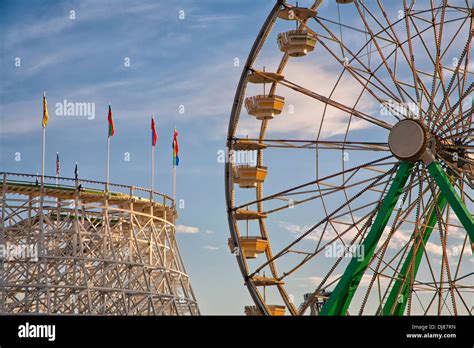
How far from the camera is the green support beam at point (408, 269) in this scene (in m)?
25.9

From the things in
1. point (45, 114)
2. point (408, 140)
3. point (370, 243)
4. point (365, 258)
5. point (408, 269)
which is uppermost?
point (45, 114)

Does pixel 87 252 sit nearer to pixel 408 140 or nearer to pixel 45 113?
pixel 45 113

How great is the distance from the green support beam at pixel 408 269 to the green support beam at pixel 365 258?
4.44 feet

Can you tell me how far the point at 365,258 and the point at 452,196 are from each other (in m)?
2.67

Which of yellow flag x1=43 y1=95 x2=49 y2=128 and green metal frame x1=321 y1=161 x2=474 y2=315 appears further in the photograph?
yellow flag x1=43 y1=95 x2=49 y2=128

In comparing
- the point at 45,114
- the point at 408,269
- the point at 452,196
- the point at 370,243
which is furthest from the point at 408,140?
the point at 45,114

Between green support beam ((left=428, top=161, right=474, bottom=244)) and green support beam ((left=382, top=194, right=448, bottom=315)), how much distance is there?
168 cm

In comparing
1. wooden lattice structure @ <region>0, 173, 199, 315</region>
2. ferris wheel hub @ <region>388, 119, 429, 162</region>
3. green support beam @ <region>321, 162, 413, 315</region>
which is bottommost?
green support beam @ <region>321, 162, 413, 315</region>

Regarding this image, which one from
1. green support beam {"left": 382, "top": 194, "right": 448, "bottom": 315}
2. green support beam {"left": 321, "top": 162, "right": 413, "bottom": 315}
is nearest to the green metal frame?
green support beam {"left": 321, "top": 162, "right": 413, "bottom": 315}

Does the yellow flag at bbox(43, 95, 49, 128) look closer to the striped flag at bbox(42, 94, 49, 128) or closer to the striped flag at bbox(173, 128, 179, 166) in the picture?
the striped flag at bbox(42, 94, 49, 128)

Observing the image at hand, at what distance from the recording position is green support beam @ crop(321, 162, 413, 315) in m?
24.5

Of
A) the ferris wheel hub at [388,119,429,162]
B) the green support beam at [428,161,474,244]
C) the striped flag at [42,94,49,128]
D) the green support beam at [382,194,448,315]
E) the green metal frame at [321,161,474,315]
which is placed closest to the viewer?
the green support beam at [428,161,474,244]

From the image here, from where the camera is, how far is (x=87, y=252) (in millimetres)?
50812
